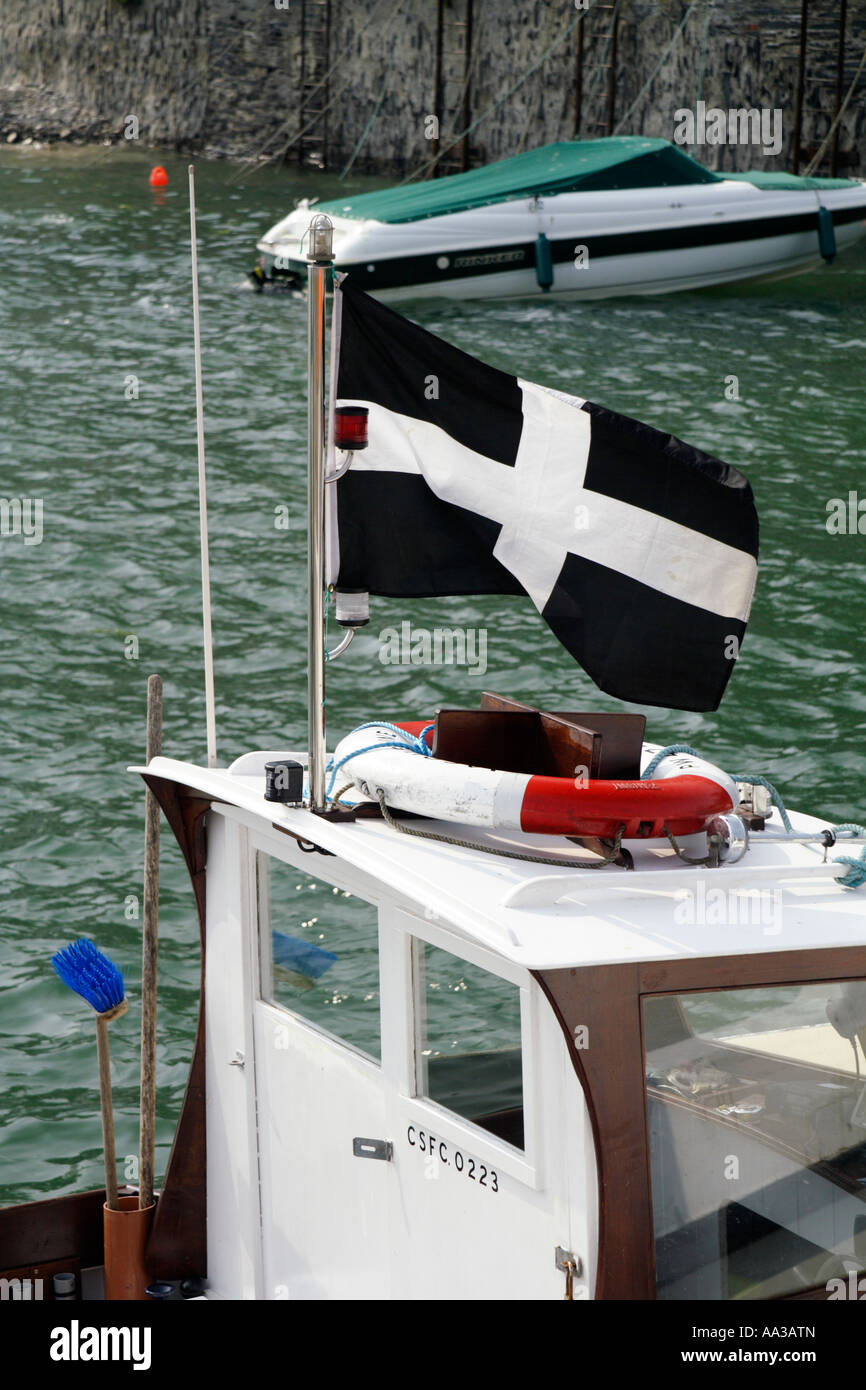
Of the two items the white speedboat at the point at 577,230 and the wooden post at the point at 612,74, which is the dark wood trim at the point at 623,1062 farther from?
the wooden post at the point at 612,74

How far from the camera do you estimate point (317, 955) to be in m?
6.12

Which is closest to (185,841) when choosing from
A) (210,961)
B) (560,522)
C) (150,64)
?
(210,961)

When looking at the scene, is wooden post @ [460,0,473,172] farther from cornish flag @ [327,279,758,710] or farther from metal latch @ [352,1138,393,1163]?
metal latch @ [352,1138,393,1163]

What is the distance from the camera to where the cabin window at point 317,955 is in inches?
222

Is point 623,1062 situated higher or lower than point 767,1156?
higher

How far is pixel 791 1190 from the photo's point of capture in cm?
480

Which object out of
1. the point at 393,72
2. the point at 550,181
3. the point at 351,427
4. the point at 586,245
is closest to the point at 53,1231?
the point at 351,427

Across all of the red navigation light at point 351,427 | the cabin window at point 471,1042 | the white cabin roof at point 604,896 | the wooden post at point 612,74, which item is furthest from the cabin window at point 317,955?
the wooden post at point 612,74

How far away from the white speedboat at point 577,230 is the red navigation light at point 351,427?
21278 millimetres

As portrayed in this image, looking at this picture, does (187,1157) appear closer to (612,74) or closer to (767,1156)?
(767,1156)

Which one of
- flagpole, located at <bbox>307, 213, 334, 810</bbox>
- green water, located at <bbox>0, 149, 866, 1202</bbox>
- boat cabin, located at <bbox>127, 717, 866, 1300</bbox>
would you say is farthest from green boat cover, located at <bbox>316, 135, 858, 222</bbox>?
boat cabin, located at <bbox>127, 717, 866, 1300</bbox>

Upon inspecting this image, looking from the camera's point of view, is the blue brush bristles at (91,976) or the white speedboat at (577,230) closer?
the blue brush bristles at (91,976)

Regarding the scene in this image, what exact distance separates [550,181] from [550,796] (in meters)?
23.7
